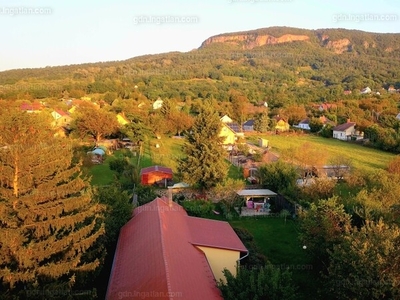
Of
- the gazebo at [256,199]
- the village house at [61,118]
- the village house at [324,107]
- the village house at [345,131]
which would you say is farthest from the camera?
the village house at [324,107]

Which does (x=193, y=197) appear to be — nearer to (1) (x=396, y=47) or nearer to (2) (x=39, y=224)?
(2) (x=39, y=224)

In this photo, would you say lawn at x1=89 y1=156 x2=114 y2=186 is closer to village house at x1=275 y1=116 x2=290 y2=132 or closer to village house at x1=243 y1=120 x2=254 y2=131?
village house at x1=243 y1=120 x2=254 y2=131

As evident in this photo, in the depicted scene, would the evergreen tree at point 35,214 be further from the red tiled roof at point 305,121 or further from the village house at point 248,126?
the red tiled roof at point 305,121

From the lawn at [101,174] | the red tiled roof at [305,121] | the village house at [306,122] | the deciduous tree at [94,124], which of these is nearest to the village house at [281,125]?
the village house at [306,122]

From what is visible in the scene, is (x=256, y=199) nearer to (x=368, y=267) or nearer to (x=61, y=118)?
(x=368, y=267)

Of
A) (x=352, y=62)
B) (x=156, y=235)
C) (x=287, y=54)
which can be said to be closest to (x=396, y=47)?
(x=352, y=62)

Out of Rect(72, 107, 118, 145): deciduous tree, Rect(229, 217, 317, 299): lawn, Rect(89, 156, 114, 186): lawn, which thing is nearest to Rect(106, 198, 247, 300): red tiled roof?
Rect(229, 217, 317, 299): lawn
